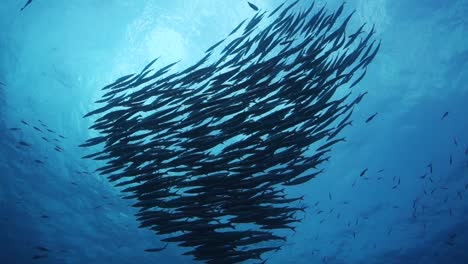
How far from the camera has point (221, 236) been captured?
20.2ft

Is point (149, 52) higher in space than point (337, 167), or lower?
higher

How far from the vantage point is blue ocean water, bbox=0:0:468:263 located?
12.1m

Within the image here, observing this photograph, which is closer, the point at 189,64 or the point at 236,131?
the point at 236,131

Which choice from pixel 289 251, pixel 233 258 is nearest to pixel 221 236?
pixel 233 258

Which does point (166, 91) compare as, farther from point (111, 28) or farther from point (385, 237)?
point (385, 237)

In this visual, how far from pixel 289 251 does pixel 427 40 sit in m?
19.0

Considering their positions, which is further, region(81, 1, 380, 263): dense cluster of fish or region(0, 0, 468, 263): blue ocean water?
region(0, 0, 468, 263): blue ocean water

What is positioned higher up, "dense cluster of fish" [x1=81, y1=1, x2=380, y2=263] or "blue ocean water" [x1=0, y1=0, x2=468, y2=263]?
→ "blue ocean water" [x1=0, y1=0, x2=468, y2=263]

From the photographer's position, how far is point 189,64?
12.7 metres

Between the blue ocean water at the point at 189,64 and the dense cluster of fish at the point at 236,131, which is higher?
the blue ocean water at the point at 189,64

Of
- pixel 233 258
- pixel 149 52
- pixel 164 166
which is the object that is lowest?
pixel 233 258

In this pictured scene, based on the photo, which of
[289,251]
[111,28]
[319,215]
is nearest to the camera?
[111,28]

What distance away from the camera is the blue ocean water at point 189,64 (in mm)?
12094

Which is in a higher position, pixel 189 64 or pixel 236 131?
pixel 189 64
